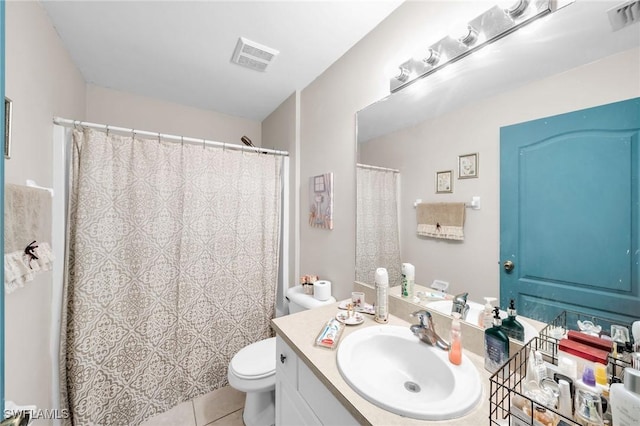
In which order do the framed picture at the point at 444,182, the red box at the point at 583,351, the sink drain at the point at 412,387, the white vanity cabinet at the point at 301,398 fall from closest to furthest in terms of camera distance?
1. the red box at the point at 583,351
2. the white vanity cabinet at the point at 301,398
3. the sink drain at the point at 412,387
4. the framed picture at the point at 444,182

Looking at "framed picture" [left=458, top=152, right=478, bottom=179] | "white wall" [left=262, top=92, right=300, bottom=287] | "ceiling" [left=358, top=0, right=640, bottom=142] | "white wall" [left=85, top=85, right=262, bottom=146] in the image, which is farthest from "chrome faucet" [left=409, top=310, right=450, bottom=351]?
"white wall" [left=85, top=85, right=262, bottom=146]

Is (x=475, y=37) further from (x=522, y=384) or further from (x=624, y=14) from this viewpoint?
(x=522, y=384)

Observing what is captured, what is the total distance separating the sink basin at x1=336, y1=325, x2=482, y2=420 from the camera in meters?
0.63

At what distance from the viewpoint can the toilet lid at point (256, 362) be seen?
1.37 meters

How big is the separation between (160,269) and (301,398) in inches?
50.5

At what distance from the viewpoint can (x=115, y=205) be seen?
150 centimetres

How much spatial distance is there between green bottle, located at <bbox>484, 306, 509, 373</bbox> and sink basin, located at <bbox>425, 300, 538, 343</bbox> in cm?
6

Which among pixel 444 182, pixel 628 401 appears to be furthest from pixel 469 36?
pixel 628 401

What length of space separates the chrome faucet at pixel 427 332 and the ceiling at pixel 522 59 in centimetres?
83

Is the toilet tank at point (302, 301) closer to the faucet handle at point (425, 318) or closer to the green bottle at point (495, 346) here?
the faucet handle at point (425, 318)

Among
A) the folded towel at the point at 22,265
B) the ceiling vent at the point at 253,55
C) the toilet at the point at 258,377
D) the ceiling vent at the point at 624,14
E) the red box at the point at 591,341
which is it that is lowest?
the toilet at the point at 258,377

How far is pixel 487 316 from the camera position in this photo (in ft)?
2.77

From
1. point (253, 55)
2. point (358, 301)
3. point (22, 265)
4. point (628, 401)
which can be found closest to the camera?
point (628, 401)

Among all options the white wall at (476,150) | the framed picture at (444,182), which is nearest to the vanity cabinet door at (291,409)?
the white wall at (476,150)
